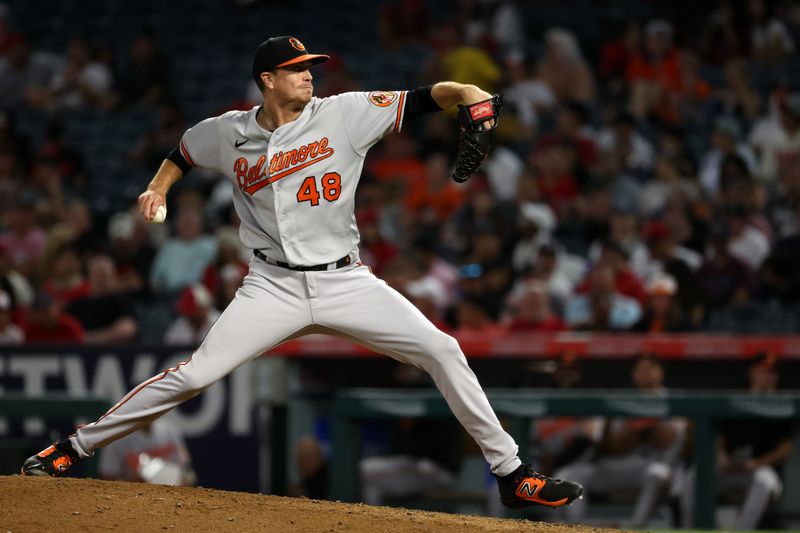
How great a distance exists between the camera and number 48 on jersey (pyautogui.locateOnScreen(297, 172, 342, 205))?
191 inches

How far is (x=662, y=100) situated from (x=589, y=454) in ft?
15.6

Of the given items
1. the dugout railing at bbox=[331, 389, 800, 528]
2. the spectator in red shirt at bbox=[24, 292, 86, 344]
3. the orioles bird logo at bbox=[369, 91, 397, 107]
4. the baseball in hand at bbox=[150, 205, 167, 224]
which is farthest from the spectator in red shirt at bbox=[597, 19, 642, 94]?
the baseball in hand at bbox=[150, 205, 167, 224]

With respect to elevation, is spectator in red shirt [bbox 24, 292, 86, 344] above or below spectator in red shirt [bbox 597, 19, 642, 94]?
below

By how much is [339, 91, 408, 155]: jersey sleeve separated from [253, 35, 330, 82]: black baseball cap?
0.23 m

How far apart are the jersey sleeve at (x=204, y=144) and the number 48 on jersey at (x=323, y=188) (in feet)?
1.42

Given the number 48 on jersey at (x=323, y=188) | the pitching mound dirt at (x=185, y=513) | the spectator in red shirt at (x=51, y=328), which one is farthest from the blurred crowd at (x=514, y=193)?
the number 48 on jersey at (x=323, y=188)

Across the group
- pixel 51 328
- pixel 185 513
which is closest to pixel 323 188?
pixel 185 513

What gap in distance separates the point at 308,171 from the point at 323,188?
3.3 inches

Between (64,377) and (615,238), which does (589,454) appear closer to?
(615,238)

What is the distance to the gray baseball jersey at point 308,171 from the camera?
191 inches

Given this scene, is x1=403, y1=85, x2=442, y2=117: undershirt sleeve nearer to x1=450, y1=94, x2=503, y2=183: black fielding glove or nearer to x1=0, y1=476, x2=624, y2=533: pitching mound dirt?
x1=450, y1=94, x2=503, y2=183: black fielding glove

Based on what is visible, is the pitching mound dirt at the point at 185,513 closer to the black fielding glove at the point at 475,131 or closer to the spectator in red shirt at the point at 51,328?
the black fielding glove at the point at 475,131

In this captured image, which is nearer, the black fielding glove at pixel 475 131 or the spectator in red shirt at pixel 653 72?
the black fielding glove at pixel 475 131

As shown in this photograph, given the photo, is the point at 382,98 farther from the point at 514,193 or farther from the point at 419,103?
the point at 514,193
